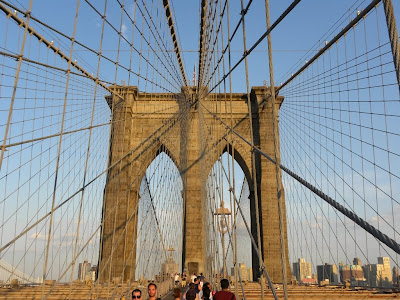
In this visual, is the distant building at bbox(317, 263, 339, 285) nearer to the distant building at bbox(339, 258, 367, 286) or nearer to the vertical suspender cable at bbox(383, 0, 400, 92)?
the distant building at bbox(339, 258, 367, 286)

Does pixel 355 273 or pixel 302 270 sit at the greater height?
pixel 355 273

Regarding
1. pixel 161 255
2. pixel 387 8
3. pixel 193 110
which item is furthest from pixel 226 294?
pixel 193 110

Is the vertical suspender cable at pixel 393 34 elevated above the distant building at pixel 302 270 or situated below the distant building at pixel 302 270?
above

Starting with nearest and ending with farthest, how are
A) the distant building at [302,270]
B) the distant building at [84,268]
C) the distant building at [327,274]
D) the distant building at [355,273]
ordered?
the distant building at [84,268]
the distant building at [355,273]
the distant building at [327,274]
the distant building at [302,270]

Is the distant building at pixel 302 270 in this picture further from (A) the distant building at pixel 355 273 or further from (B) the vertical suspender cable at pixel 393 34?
(B) the vertical suspender cable at pixel 393 34

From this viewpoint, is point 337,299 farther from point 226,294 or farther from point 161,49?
point 161,49

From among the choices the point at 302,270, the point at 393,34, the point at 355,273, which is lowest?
the point at 302,270

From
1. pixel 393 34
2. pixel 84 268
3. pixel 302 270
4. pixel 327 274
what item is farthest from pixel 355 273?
pixel 302 270

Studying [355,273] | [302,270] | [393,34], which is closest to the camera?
[393,34]

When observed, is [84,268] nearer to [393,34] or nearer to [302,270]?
[393,34]

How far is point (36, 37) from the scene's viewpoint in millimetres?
5441

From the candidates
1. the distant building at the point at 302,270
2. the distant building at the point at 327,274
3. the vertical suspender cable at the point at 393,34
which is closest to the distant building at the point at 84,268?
the vertical suspender cable at the point at 393,34

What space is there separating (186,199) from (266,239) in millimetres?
4514

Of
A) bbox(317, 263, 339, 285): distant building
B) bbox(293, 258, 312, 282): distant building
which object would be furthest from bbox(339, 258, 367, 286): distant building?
bbox(293, 258, 312, 282): distant building
